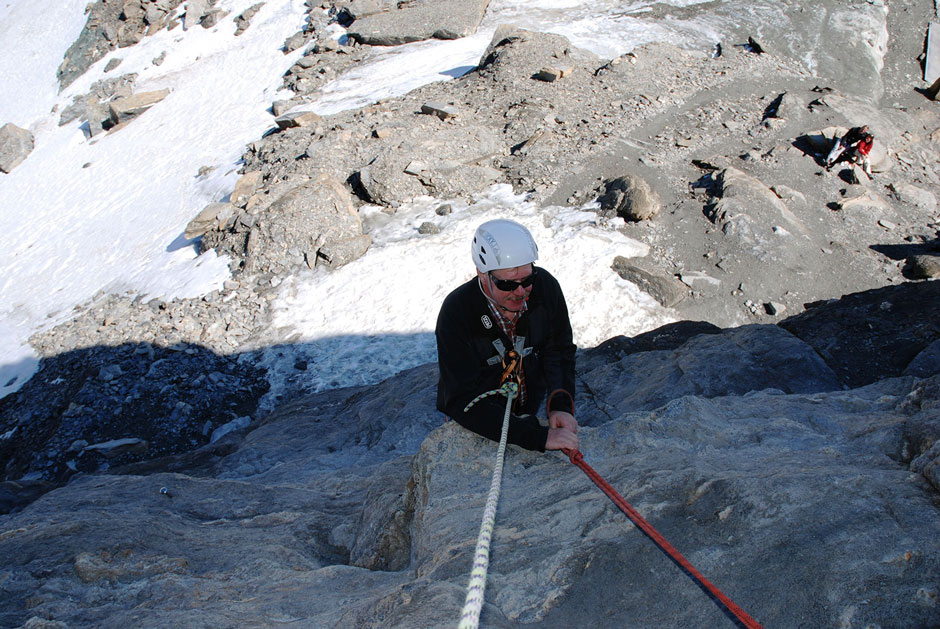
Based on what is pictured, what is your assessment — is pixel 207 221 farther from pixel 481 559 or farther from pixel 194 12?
pixel 194 12

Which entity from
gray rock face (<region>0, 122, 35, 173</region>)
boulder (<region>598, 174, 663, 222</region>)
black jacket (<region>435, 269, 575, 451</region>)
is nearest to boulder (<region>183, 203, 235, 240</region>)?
boulder (<region>598, 174, 663, 222</region>)

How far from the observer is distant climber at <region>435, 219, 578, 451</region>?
10.7 ft

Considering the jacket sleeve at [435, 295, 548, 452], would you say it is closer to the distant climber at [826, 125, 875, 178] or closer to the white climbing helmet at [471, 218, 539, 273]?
the white climbing helmet at [471, 218, 539, 273]

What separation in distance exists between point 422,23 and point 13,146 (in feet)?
55.4

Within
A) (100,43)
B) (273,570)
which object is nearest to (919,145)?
(273,570)

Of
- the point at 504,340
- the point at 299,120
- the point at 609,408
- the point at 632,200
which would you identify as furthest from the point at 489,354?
the point at 299,120

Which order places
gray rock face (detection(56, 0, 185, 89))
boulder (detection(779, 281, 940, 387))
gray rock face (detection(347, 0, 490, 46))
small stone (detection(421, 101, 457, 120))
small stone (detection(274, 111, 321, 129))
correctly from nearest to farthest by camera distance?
boulder (detection(779, 281, 940, 387))
small stone (detection(421, 101, 457, 120))
small stone (detection(274, 111, 321, 129))
gray rock face (detection(347, 0, 490, 46))
gray rock face (detection(56, 0, 185, 89))

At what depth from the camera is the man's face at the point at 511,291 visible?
328cm

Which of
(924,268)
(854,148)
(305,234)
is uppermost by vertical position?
(305,234)

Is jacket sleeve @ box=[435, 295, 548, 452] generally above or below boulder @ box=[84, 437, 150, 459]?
above

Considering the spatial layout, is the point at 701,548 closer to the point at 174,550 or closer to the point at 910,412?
the point at 910,412

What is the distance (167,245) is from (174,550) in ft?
35.9

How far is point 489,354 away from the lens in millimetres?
3623

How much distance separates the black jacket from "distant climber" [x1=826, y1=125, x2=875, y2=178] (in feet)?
32.5
